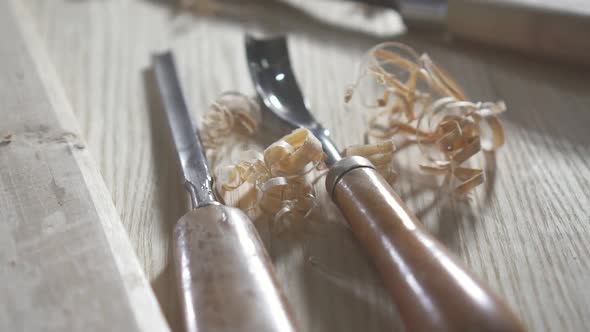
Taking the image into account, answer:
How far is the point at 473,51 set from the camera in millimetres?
1078

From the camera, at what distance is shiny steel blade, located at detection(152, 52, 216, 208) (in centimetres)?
68

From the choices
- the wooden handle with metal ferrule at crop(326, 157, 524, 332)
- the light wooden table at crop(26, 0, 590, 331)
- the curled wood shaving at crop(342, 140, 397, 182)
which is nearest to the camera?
the wooden handle with metal ferrule at crop(326, 157, 524, 332)

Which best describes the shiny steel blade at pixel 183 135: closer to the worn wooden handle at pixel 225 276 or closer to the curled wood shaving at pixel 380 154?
the worn wooden handle at pixel 225 276

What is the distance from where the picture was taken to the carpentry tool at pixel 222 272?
20.0 inches

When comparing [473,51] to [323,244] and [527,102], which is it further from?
[323,244]

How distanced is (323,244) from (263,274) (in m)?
0.15

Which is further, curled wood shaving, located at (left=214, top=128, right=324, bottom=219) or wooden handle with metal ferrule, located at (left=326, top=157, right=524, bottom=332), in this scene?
curled wood shaving, located at (left=214, top=128, right=324, bottom=219)

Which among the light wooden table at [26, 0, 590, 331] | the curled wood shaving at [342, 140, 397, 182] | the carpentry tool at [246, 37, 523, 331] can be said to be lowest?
the light wooden table at [26, 0, 590, 331]

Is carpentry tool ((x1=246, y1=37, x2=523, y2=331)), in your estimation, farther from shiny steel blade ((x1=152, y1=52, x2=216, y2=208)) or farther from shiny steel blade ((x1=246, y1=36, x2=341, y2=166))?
shiny steel blade ((x1=152, y1=52, x2=216, y2=208))

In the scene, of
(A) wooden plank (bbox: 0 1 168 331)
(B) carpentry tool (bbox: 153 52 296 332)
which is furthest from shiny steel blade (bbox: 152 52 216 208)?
(A) wooden plank (bbox: 0 1 168 331)

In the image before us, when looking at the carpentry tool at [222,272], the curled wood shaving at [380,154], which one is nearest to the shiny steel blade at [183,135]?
the carpentry tool at [222,272]

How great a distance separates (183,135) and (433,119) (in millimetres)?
382

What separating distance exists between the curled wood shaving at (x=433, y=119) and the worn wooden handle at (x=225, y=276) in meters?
0.26

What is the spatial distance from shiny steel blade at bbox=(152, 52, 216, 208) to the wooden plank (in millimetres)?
104
